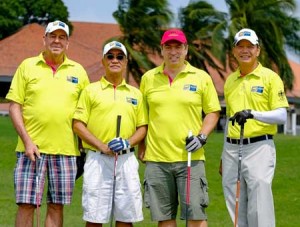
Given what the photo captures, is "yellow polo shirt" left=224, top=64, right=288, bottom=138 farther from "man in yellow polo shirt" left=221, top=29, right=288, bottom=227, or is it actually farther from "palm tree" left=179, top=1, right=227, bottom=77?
"palm tree" left=179, top=1, right=227, bottom=77

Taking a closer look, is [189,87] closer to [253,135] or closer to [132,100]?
[132,100]

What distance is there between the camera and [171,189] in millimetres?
8133

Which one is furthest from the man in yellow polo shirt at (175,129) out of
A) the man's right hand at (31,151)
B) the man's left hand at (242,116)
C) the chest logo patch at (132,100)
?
the man's right hand at (31,151)

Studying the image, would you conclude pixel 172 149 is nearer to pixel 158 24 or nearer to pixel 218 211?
pixel 218 211

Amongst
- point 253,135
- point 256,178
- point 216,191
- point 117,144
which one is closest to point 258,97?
point 253,135

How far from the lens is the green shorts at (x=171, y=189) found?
8.03m

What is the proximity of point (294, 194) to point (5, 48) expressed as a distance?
3573 centimetres

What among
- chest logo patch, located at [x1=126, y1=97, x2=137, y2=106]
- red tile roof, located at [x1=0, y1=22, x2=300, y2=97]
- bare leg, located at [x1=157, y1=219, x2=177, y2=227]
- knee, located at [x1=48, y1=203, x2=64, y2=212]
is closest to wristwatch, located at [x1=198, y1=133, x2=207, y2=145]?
chest logo patch, located at [x1=126, y1=97, x2=137, y2=106]

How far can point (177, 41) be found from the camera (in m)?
8.03

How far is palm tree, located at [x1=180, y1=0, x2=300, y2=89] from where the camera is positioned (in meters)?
46.3

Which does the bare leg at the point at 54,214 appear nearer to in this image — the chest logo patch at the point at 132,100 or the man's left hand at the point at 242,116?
the chest logo patch at the point at 132,100

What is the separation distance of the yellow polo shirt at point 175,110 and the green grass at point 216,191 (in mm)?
3796

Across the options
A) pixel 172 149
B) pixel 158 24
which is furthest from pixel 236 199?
pixel 158 24

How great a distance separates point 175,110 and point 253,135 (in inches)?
33.7
